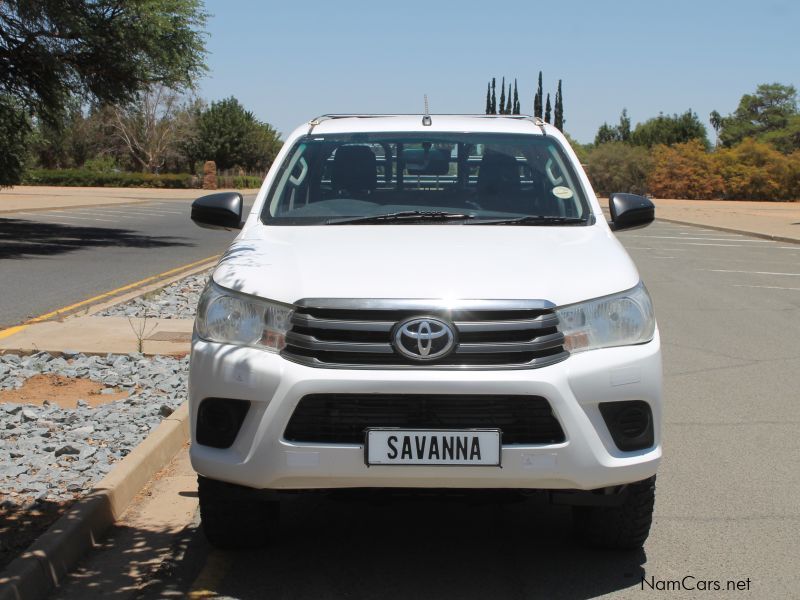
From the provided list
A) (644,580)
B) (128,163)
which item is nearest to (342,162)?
(644,580)

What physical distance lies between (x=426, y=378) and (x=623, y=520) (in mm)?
1179

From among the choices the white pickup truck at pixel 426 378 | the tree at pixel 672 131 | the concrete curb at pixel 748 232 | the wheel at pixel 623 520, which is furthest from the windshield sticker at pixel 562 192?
the tree at pixel 672 131

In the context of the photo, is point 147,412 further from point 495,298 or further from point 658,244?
point 658,244

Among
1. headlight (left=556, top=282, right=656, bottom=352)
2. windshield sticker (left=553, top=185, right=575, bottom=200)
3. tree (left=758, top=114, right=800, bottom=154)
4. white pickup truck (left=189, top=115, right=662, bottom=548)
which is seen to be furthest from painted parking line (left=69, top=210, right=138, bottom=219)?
tree (left=758, top=114, right=800, bottom=154)

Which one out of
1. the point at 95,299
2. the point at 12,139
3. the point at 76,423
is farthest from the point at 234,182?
the point at 76,423

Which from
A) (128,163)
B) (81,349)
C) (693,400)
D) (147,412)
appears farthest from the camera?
(128,163)

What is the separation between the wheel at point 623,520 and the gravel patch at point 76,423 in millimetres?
2395

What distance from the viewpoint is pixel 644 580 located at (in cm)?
430

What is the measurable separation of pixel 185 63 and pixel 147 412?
1932 centimetres

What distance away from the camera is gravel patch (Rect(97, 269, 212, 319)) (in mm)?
11719

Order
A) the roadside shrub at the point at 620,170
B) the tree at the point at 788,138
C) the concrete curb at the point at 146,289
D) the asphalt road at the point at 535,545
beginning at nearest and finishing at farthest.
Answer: the asphalt road at the point at 535,545
the concrete curb at the point at 146,289
the roadside shrub at the point at 620,170
the tree at the point at 788,138

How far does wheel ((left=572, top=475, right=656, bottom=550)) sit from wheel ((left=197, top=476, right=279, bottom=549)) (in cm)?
133

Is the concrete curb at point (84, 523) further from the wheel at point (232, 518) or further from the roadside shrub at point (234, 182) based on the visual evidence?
the roadside shrub at point (234, 182)

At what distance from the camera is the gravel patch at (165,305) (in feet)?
38.4
